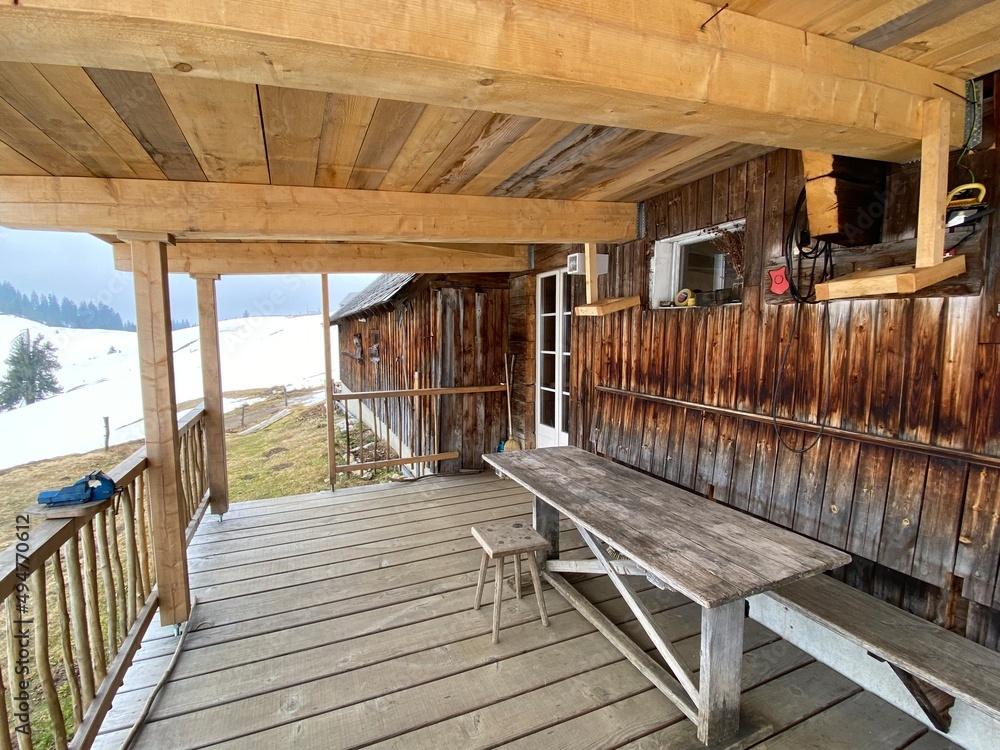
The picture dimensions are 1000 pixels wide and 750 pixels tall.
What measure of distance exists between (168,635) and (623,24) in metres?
3.20

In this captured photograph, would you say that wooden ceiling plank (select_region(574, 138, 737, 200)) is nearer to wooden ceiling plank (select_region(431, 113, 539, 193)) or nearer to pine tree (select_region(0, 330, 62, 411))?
wooden ceiling plank (select_region(431, 113, 539, 193))

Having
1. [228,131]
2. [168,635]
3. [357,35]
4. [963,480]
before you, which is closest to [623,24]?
[357,35]

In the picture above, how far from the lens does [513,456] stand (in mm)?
3039

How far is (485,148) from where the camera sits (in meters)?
1.92

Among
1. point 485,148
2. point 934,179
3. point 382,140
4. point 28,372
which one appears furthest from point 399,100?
point 28,372

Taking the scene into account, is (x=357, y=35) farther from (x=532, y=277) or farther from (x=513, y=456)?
(x=532, y=277)

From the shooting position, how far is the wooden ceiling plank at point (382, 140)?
1.56 m

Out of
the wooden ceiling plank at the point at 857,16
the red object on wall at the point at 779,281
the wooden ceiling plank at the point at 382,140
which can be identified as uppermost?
the wooden ceiling plank at the point at 857,16

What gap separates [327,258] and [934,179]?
375cm

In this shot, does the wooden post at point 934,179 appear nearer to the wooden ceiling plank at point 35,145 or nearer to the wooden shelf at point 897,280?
the wooden shelf at point 897,280

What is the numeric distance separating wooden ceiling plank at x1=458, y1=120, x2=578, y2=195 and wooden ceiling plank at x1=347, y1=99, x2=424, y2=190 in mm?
448

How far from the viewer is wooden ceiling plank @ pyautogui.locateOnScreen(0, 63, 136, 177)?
4.14ft

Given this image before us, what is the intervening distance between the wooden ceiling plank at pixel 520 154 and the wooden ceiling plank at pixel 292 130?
0.76m

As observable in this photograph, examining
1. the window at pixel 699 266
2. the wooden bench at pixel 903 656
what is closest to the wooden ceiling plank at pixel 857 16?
the window at pixel 699 266
